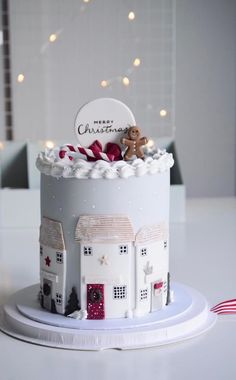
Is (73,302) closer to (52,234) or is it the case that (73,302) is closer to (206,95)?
(52,234)

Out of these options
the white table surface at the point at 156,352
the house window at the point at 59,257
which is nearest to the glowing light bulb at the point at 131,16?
the white table surface at the point at 156,352

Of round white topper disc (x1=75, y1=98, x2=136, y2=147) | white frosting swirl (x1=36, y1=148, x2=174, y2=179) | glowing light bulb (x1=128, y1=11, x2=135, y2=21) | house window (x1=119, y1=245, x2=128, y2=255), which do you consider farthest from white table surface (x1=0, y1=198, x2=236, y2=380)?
glowing light bulb (x1=128, y1=11, x2=135, y2=21)

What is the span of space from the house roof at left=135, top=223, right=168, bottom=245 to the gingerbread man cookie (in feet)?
0.71

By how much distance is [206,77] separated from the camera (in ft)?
13.9

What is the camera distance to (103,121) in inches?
86.6

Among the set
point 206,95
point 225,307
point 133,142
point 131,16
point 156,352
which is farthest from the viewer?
point 206,95

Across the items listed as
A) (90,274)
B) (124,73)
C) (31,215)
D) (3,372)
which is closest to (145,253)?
(90,274)

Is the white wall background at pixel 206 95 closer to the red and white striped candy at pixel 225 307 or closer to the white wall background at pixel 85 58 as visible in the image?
the white wall background at pixel 85 58

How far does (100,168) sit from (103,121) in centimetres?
19

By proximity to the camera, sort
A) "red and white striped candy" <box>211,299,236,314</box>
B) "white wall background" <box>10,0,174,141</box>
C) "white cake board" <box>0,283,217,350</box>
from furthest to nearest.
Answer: "white wall background" <box>10,0,174,141</box>, "red and white striped candy" <box>211,299,236,314</box>, "white cake board" <box>0,283,217,350</box>

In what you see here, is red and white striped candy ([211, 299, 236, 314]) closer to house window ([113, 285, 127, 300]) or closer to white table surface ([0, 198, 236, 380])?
white table surface ([0, 198, 236, 380])

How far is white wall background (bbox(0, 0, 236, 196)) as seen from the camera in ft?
13.1

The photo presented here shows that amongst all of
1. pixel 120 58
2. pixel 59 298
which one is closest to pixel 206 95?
pixel 120 58

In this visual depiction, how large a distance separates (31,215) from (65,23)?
3.66 feet
